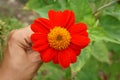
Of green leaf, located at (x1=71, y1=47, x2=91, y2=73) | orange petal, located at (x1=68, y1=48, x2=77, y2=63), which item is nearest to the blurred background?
green leaf, located at (x1=71, y1=47, x2=91, y2=73)

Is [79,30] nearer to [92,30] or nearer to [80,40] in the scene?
[80,40]

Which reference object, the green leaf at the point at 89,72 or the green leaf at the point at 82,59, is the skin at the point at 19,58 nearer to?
the green leaf at the point at 82,59

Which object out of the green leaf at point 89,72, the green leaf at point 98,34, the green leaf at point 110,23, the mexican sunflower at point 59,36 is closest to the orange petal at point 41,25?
the mexican sunflower at point 59,36

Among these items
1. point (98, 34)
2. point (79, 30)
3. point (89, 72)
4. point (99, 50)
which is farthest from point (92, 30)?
point (89, 72)

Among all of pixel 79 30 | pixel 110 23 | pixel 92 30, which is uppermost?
pixel 79 30

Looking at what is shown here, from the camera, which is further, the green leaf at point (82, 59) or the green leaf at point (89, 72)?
the green leaf at point (89, 72)

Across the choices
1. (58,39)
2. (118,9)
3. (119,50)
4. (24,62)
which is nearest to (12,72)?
(24,62)
